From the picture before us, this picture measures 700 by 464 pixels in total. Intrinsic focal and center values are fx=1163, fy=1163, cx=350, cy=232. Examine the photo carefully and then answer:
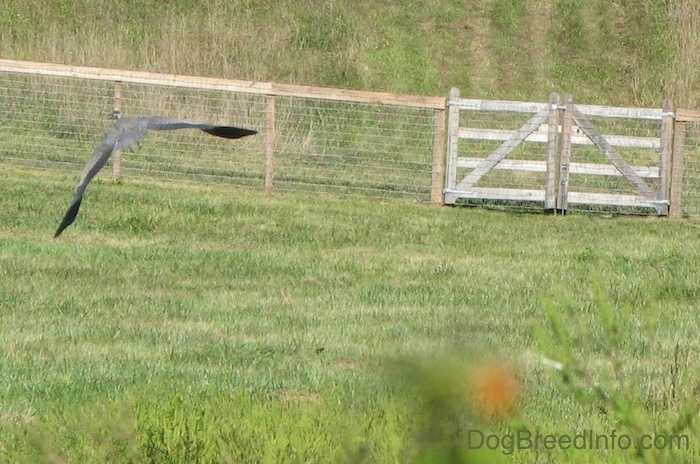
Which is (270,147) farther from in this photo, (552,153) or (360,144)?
(552,153)

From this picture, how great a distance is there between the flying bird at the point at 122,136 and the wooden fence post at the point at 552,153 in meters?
13.0

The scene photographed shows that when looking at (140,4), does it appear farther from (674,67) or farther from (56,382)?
(56,382)

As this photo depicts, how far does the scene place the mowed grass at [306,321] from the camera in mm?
3758

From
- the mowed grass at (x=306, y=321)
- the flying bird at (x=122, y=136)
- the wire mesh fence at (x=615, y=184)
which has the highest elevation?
the flying bird at (x=122, y=136)

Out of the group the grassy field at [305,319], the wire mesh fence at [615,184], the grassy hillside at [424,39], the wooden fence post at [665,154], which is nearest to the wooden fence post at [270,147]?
the grassy field at [305,319]

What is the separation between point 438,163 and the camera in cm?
1477

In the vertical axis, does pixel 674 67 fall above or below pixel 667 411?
above

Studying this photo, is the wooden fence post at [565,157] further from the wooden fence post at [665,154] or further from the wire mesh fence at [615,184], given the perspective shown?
the wooden fence post at [665,154]

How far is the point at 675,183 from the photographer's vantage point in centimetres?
1476

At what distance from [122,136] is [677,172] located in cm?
1368

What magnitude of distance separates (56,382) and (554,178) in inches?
390

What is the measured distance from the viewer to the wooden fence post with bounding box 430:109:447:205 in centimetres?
1477

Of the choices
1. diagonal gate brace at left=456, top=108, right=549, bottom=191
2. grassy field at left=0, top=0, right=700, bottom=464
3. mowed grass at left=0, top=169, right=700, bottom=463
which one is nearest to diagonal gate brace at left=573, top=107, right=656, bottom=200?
diagonal gate brace at left=456, top=108, right=549, bottom=191

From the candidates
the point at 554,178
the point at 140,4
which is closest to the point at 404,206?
the point at 554,178
